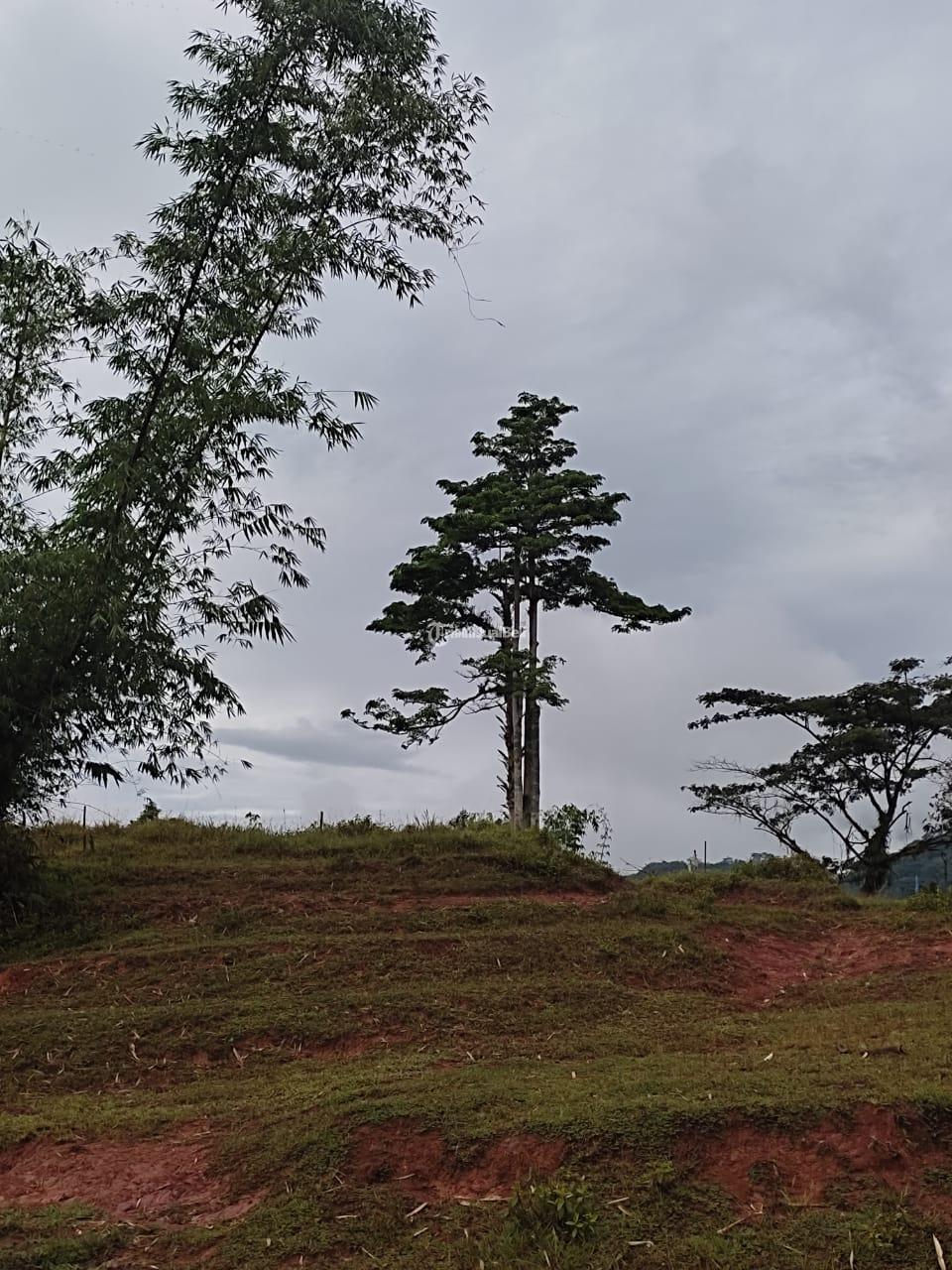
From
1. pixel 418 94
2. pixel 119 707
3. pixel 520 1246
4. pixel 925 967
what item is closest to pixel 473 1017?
pixel 520 1246

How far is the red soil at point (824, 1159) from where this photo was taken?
158 inches

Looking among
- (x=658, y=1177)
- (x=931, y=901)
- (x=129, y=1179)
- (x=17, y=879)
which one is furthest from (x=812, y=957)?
(x=17, y=879)

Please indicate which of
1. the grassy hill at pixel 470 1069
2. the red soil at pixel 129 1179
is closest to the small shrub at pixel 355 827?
the grassy hill at pixel 470 1069

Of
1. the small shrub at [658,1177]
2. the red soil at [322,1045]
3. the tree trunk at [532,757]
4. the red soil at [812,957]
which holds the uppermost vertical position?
the tree trunk at [532,757]

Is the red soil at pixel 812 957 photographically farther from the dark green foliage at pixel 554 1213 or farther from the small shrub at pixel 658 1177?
the dark green foliage at pixel 554 1213

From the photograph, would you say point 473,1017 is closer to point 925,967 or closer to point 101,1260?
point 101,1260

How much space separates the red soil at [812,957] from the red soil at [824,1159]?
3.41 meters

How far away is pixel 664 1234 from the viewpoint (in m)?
3.74

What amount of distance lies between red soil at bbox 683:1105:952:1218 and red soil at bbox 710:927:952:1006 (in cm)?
341

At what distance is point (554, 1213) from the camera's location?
3.79 metres

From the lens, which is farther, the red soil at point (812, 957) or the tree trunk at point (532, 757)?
the tree trunk at point (532, 757)

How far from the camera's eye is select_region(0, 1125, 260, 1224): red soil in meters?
4.37

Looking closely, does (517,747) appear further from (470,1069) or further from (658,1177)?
(658,1177)

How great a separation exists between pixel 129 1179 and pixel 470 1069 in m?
1.73
